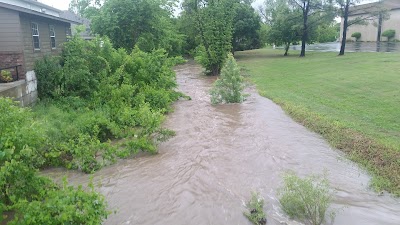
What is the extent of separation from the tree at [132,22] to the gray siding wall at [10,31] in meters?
7.31

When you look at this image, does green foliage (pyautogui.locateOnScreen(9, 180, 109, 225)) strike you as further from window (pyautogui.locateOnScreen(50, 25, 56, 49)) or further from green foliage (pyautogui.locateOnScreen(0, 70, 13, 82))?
window (pyautogui.locateOnScreen(50, 25, 56, 49))

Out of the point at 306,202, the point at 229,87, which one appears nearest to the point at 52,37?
the point at 229,87

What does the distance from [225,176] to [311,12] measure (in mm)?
30127

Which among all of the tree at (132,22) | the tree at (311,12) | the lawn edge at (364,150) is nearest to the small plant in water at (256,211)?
the lawn edge at (364,150)

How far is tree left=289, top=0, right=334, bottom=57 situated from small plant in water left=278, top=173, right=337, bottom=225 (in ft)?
90.0

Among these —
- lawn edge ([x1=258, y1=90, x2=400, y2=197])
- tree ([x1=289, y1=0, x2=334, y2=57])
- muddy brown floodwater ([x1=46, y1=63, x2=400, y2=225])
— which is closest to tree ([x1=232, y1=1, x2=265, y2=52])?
tree ([x1=289, y1=0, x2=334, y2=57])

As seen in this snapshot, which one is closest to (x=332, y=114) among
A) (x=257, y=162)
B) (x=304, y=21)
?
(x=257, y=162)

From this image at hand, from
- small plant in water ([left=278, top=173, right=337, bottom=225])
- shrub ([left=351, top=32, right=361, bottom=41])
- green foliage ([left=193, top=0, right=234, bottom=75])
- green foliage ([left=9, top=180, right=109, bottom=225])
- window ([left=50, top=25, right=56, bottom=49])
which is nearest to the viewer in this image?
green foliage ([left=9, top=180, right=109, bottom=225])

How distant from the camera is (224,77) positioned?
1485 centimetres

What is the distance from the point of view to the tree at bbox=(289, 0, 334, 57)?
1176 inches

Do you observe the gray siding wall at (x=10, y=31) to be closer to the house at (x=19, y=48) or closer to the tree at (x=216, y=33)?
the house at (x=19, y=48)

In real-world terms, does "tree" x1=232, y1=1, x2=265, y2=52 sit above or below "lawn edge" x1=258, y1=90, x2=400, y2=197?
above

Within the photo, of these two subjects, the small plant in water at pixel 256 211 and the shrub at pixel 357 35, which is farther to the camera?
the shrub at pixel 357 35

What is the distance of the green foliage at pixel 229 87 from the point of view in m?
14.7
